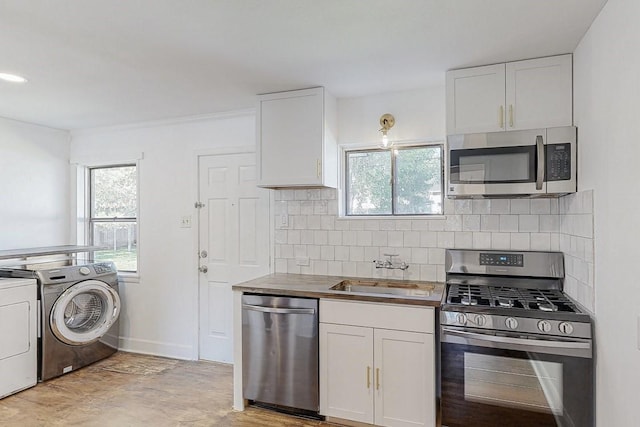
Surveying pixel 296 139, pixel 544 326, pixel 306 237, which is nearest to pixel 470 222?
pixel 544 326

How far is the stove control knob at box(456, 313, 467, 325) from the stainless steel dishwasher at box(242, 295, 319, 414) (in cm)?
92

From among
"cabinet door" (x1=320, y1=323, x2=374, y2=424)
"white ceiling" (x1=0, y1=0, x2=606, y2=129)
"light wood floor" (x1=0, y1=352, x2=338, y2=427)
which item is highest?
"white ceiling" (x1=0, y1=0, x2=606, y2=129)

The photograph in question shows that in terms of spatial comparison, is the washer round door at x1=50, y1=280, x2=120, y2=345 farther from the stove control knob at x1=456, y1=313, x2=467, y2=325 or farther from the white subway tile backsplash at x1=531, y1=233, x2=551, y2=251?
the white subway tile backsplash at x1=531, y1=233, x2=551, y2=251

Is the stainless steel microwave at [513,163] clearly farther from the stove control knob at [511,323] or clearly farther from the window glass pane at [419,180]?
the stove control knob at [511,323]

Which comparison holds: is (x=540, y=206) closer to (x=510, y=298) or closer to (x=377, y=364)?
(x=510, y=298)

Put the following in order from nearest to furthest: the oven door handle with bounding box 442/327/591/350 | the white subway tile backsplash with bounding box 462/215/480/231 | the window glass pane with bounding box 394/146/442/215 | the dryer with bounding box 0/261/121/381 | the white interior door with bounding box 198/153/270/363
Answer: the oven door handle with bounding box 442/327/591/350, the white subway tile backsplash with bounding box 462/215/480/231, the window glass pane with bounding box 394/146/442/215, the dryer with bounding box 0/261/121/381, the white interior door with bounding box 198/153/270/363

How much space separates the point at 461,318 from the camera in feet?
7.33

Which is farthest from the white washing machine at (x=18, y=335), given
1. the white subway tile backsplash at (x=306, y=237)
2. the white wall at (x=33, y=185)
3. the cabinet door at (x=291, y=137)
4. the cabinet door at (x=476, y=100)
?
the cabinet door at (x=476, y=100)

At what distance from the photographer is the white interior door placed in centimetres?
368

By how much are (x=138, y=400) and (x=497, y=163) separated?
10.2ft

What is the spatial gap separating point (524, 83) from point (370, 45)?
1047 mm

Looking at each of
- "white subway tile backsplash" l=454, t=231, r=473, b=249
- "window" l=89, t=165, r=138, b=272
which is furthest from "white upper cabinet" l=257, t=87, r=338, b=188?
"window" l=89, t=165, r=138, b=272

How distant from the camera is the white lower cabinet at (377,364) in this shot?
95.3 inches

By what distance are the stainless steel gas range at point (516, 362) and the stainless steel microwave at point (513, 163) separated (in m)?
0.67
